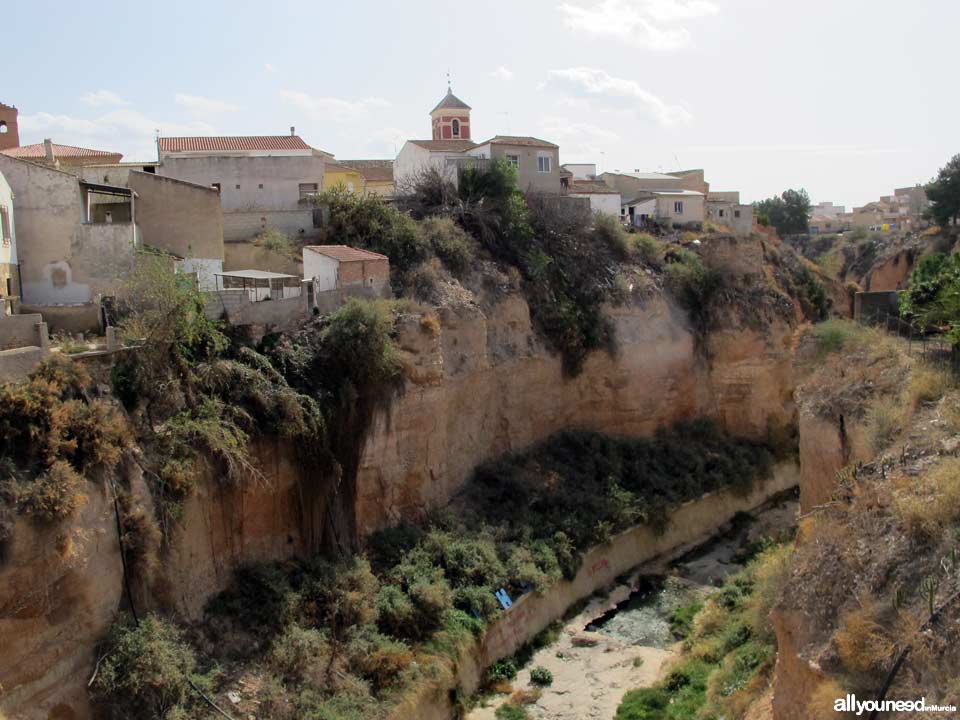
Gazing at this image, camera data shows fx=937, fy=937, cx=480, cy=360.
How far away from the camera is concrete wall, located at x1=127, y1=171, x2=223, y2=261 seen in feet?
68.0

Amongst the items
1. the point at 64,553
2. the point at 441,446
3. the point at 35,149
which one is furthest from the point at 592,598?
the point at 35,149

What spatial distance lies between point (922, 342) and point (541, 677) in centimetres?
919

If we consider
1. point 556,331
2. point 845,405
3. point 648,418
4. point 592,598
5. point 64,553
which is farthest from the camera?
point 648,418

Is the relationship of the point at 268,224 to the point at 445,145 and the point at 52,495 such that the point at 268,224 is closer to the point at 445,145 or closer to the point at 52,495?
the point at 445,145

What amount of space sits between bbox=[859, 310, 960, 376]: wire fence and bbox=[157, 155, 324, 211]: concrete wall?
49.3 feet

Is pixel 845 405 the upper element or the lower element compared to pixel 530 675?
upper

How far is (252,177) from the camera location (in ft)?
83.6

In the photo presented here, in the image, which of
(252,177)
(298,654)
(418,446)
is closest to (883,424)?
(298,654)

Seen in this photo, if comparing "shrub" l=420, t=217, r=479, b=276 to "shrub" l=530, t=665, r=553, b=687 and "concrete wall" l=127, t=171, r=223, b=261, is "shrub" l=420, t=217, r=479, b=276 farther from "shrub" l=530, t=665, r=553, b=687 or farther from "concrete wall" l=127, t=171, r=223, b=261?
"shrub" l=530, t=665, r=553, b=687

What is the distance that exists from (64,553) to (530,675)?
9004 millimetres

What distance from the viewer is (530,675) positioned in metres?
17.7

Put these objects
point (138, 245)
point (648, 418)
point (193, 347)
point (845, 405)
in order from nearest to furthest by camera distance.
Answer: point (845, 405), point (193, 347), point (138, 245), point (648, 418)

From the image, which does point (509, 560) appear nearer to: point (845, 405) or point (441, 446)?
point (441, 446)

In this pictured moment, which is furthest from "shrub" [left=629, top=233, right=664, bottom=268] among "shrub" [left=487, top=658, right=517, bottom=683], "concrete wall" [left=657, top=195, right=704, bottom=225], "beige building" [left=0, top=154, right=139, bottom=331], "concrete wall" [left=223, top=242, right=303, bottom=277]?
"beige building" [left=0, top=154, right=139, bottom=331]
